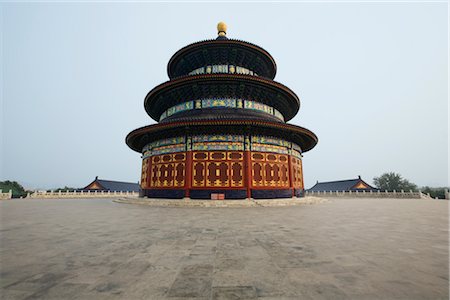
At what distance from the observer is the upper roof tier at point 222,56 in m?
18.6

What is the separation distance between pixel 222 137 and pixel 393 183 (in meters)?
56.8

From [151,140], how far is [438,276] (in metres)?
17.2

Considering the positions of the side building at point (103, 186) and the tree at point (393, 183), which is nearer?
the side building at point (103, 186)

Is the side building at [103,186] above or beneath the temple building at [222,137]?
beneath

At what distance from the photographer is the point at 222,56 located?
63.7ft

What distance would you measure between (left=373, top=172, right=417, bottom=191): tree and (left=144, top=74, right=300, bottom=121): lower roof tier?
48406 mm

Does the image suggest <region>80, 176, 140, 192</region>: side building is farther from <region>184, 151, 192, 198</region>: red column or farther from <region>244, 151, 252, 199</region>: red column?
<region>244, 151, 252, 199</region>: red column

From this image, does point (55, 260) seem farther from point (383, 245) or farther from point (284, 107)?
point (284, 107)

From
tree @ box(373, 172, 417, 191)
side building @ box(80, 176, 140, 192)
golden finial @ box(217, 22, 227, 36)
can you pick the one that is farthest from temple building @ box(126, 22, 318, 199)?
tree @ box(373, 172, 417, 191)

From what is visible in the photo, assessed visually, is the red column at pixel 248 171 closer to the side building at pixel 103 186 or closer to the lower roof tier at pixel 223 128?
the lower roof tier at pixel 223 128

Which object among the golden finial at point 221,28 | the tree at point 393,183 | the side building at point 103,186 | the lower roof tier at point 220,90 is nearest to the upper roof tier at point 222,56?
the golden finial at point 221,28

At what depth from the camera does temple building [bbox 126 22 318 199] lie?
46.1 feet

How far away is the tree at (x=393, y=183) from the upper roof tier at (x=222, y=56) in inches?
1950

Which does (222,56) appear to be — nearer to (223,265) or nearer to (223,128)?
(223,128)
